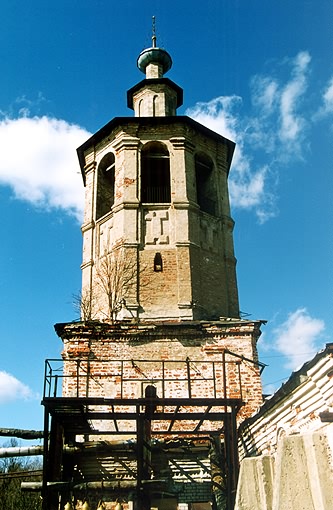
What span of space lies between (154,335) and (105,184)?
6036mm

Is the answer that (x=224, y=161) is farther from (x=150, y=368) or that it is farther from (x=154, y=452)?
(x=154, y=452)

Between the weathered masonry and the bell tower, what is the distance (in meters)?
0.03

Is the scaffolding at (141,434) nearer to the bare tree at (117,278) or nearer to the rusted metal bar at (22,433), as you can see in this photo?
the rusted metal bar at (22,433)

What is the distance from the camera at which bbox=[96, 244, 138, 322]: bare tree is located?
1427 centimetres

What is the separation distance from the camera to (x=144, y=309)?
1409 cm

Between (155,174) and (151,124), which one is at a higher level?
(151,124)

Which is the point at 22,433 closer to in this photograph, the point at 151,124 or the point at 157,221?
the point at 157,221

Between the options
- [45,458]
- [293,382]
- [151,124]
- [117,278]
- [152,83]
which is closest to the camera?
[293,382]

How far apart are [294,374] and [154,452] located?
18.3ft

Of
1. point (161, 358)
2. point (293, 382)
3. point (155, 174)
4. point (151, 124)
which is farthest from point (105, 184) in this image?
point (293, 382)

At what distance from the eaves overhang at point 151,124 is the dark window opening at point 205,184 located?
0.87 metres

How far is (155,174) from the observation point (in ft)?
56.8

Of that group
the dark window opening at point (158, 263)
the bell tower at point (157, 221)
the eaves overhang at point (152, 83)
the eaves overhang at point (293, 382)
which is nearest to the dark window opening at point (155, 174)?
the bell tower at point (157, 221)

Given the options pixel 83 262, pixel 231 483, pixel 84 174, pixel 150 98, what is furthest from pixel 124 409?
pixel 150 98
